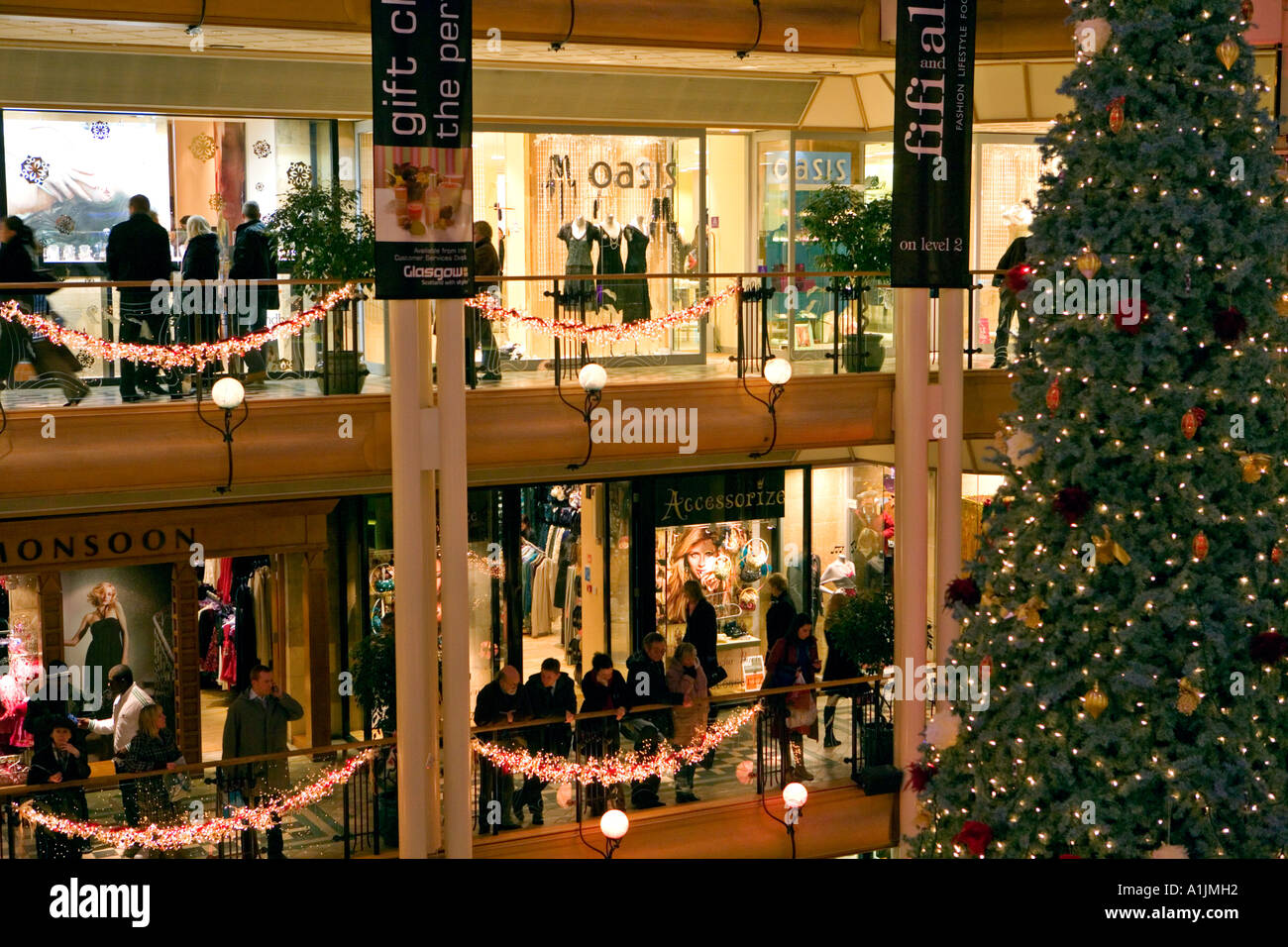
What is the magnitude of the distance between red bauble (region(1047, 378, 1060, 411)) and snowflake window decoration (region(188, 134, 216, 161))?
34.7 ft

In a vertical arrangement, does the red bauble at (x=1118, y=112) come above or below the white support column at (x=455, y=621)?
above

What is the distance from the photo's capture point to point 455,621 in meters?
11.7

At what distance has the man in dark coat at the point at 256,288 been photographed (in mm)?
12234

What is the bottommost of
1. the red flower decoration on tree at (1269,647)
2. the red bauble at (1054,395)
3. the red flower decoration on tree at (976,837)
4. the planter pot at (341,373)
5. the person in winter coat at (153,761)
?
the person in winter coat at (153,761)

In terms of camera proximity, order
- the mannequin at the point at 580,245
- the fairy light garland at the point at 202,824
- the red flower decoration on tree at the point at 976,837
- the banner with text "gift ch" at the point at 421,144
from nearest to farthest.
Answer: the red flower decoration on tree at the point at 976,837 < the banner with text "gift ch" at the point at 421,144 < the fairy light garland at the point at 202,824 < the mannequin at the point at 580,245

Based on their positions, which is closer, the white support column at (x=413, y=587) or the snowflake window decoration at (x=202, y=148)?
the white support column at (x=413, y=587)

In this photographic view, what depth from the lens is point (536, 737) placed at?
40.4ft

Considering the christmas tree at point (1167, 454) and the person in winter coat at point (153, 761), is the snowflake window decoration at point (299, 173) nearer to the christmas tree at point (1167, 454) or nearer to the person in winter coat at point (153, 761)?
the person in winter coat at point (153, 761)

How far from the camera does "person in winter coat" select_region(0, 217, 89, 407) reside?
11.4 m

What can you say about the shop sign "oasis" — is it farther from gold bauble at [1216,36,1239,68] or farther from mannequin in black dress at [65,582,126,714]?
gold bauble at [1216,36,1239,68]

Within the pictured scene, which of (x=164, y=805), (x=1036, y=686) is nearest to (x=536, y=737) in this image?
(x=164, y=805)

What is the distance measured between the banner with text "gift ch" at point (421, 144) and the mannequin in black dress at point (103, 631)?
18.5 ft

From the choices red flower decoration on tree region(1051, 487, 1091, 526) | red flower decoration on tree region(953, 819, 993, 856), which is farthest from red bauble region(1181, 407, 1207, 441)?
red flower decoration on tree region(953, 819, 993, 856)

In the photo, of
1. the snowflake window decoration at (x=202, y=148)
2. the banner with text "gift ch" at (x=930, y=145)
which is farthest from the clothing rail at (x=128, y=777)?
the snowflake window decoration at (x=202, y=148)
